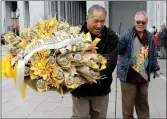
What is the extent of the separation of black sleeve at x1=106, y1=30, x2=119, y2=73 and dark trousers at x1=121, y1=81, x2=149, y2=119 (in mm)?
1251

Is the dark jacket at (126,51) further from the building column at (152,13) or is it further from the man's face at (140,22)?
the building column at (152,13)

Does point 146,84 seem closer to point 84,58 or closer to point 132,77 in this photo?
point 132,77

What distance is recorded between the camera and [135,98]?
5305 millimetres

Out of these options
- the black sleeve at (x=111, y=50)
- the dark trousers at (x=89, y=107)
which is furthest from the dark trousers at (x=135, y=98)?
the black sleeve at (x=111, y=50)

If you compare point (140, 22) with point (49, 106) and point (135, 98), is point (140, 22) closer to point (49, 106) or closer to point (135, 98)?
point (135, 98)

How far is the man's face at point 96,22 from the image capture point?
144 inches

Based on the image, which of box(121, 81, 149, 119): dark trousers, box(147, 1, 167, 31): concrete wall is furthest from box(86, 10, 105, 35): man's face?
box(147, 1, 167, 31): concrete wall

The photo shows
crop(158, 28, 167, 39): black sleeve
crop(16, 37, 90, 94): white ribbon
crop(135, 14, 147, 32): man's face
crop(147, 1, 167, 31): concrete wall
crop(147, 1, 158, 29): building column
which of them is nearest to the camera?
crop(16, 37, 90, 94): white ribbon

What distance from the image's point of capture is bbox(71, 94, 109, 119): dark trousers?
388 cm

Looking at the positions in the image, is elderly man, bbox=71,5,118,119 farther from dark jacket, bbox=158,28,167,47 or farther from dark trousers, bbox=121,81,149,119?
dark jacket, bbox=158,28,167,47

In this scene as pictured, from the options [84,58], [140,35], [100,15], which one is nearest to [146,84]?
[140,35]

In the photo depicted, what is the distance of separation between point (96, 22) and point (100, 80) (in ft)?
2.27

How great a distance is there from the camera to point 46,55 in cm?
302

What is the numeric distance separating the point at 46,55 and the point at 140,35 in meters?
2.33
